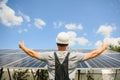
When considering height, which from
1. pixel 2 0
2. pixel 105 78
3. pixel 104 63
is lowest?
pixel 105 78

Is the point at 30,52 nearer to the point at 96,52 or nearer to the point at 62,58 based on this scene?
the point at 62,58

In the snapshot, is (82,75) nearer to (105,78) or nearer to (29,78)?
(105,78)

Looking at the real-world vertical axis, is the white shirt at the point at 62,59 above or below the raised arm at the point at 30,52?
below

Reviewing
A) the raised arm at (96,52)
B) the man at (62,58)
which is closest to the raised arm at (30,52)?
the man at (62,58)

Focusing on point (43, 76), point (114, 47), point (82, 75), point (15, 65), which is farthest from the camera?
point (114, 47)

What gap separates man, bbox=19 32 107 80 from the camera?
11.5 feet

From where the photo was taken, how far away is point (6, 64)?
9.49 meters

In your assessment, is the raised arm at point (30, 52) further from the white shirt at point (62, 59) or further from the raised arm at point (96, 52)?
the raised arm at point (96, 52)

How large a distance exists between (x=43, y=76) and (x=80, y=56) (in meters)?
9.83

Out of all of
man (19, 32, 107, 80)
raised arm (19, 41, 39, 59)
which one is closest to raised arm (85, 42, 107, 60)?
man (19, 32, 107, 80)

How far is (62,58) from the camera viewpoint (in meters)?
3.52

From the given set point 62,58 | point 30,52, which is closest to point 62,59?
point 62,58

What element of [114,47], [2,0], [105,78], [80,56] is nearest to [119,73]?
[105,78]

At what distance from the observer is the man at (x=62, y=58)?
138 inches
